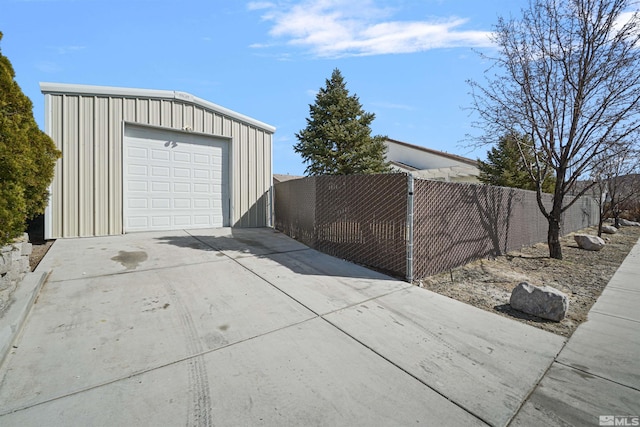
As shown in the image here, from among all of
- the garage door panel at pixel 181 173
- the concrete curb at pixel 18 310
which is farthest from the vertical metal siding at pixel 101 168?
the concrete curb at pixel 18 310

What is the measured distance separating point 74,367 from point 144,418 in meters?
0.93

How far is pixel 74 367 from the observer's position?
2.17 m

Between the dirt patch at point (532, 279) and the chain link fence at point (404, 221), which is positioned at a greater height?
the chain link fence at point (404, 221)

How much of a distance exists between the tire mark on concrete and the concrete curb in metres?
1.27

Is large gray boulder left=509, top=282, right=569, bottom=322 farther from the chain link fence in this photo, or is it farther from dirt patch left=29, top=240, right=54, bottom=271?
dirt patch left=29, top=240, right=54, bottom=271

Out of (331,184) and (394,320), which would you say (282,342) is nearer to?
(394,320)

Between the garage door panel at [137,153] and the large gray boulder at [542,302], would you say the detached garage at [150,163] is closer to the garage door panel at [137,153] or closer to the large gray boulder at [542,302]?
the garage door panel at [137,153]

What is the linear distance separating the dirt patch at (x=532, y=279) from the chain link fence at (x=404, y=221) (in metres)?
0.30

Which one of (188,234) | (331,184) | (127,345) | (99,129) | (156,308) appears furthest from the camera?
(188,234)

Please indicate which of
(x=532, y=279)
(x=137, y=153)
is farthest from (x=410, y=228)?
(x=137, y=153)

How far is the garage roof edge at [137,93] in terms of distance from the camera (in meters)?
6.22

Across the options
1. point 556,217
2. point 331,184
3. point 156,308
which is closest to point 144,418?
point 156,308

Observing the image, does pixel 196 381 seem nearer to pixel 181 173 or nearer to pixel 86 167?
pixel 86 167

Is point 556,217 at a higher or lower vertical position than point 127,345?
higher
